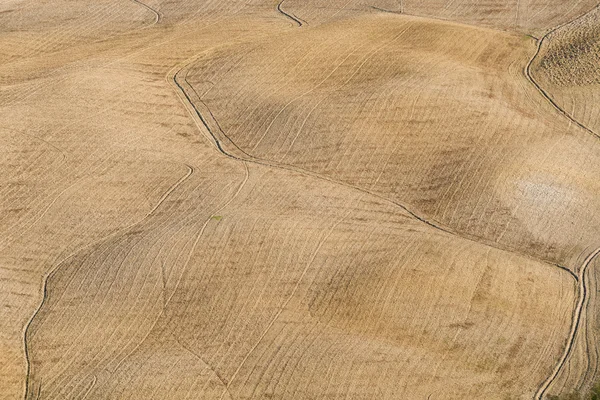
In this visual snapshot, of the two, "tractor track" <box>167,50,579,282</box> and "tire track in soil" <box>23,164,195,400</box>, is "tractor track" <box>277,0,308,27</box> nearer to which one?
"tractor track" <box>167,50,579,282</box>

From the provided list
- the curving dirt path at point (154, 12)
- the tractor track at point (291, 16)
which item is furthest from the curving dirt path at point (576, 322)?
the curving dirt path at point (154, 12)

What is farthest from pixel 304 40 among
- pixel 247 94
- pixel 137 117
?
pixel 137 117

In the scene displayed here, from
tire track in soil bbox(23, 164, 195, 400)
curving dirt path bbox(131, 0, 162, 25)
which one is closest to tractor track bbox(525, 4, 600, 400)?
tire track in soil bbox(23, 164, 195, 400)

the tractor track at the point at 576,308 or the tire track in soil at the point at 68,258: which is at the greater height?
the tractor track at the point at 576,308

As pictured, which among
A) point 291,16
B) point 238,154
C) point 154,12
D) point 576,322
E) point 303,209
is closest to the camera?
point 576,322

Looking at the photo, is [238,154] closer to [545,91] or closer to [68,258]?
[68,258]

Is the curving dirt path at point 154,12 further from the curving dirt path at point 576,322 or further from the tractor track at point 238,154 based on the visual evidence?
the curving dirt path at point 576,322

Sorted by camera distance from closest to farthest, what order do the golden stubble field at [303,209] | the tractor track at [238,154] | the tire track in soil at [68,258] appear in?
the golden stubble field at [303,209]
the tire track in soil at [68,258]
the tractor track at [238,154]

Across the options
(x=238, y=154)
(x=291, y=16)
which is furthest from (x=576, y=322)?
(x=291, y=16)
